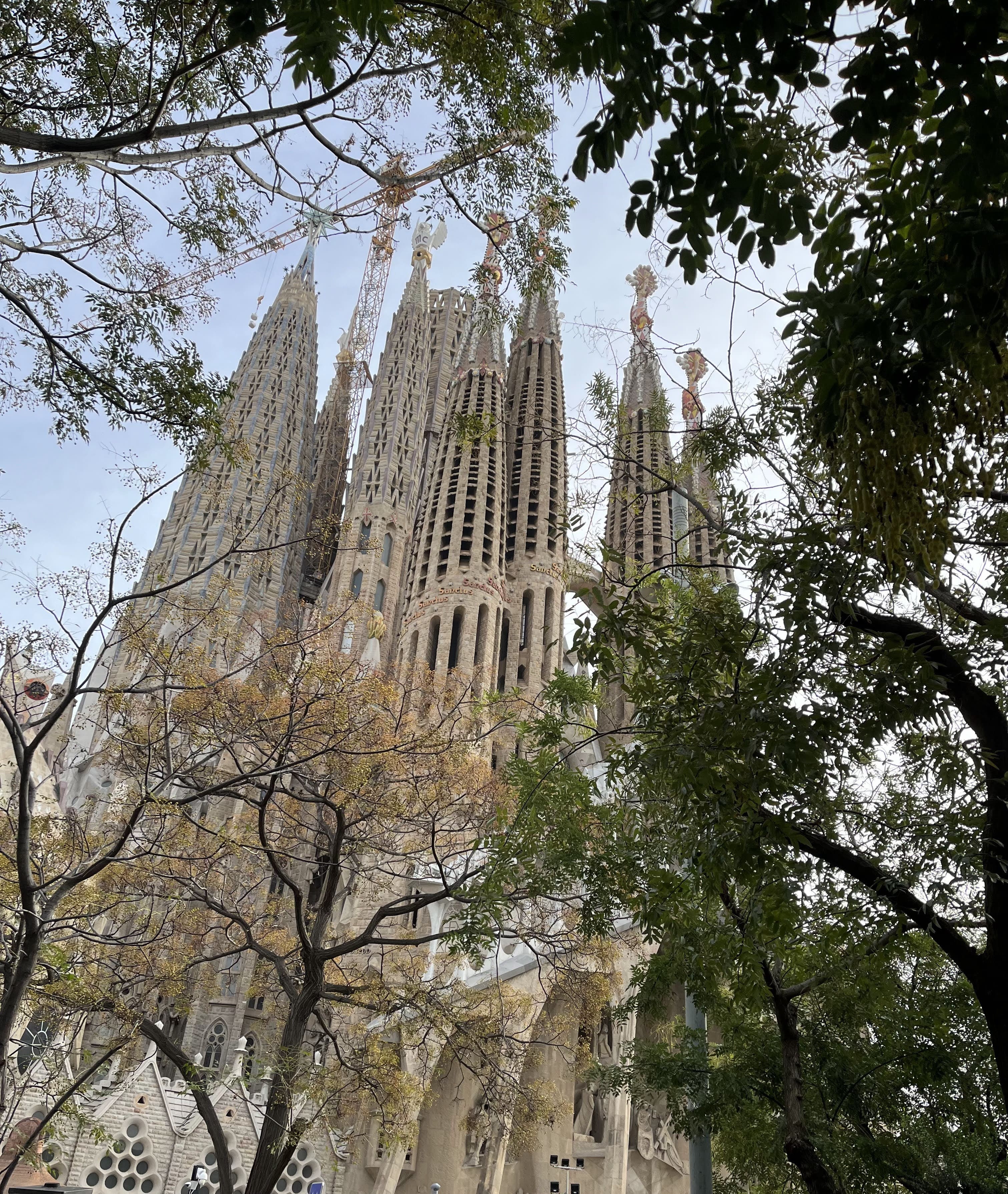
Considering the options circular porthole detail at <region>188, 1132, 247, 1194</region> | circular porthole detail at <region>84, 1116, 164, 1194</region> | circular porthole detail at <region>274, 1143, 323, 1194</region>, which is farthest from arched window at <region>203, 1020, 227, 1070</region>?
circular porthole detail at <region>84, 1116, 164, 1194</region>

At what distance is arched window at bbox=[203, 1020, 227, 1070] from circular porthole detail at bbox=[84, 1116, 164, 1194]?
1494 cm

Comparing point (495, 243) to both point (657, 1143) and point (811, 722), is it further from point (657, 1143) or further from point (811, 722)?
point (657, 1143)

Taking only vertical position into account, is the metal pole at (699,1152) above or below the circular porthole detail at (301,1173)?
above

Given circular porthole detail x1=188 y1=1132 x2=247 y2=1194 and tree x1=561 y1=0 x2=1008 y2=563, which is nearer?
tree x1=561 y1=0 x2=1008 y2=563

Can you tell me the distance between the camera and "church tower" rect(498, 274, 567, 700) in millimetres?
35719

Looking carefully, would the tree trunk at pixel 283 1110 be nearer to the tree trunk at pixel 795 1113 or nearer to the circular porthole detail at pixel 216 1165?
the tree trunk at pixel 795 1113

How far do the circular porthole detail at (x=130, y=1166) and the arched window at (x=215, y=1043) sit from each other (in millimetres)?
14937

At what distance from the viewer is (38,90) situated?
577 cm

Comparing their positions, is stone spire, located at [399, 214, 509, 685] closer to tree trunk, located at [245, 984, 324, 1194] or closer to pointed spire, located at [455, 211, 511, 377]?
tree trunk, located at [245, 984, 324, 1194]

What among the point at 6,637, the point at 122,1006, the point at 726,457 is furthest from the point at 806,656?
the point at 122,1006

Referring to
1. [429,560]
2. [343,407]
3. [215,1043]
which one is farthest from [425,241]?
[215,1043]

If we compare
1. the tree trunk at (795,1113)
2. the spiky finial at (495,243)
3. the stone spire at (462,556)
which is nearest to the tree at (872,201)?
the spiky finial at (495,243)

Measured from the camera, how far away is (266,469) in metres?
41.2

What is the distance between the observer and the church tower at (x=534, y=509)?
3572 cm
